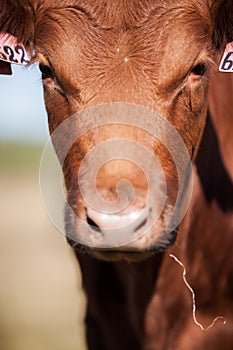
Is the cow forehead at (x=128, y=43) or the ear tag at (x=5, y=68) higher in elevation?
the cow forehead at (x=128, y=43)

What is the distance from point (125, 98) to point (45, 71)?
1.63 ft

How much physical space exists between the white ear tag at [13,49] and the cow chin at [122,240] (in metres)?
0.88

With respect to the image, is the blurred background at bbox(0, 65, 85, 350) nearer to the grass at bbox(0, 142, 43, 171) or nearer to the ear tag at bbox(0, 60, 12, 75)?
the ear tag at bbox(0, 60, 12, 75)

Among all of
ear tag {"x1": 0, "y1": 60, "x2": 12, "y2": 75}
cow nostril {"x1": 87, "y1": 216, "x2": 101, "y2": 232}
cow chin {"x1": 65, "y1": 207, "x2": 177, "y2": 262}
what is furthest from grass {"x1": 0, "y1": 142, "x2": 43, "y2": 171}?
cow nostril {"x1": 87, "y1": 216, "x2": 101, "y2": 232}

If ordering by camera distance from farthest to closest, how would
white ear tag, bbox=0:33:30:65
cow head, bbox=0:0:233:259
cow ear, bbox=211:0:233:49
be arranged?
white ear tag, bbox=0:33:30:65 → cow ear, bbox=211:0:233:49 → cow head, bbox=0:0:233:259

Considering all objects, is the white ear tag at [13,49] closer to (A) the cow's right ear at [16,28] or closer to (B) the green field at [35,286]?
(A) the cow's right ear at [16,28]

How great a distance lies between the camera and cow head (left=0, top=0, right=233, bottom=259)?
4.23 m

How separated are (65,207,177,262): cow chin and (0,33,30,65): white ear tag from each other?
34.6 inches

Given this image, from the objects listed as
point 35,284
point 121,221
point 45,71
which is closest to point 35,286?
point 35,284

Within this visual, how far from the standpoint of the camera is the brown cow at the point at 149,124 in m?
4.32

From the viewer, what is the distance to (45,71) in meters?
4.71

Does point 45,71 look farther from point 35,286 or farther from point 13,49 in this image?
point 35,286

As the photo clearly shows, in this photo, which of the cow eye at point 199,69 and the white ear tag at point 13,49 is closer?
the cow eye at point 199,69

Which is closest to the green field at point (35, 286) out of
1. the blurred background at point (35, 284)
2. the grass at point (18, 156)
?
the blurred background at point (35, 284)
